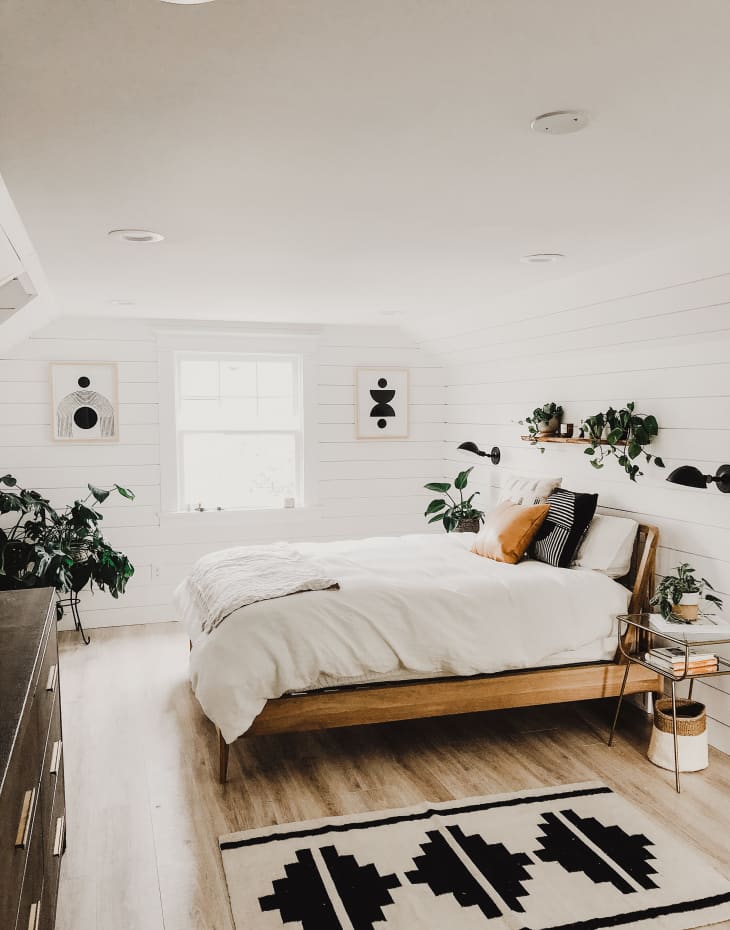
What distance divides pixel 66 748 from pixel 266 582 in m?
1.23

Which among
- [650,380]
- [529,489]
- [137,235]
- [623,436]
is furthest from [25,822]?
[529,489]

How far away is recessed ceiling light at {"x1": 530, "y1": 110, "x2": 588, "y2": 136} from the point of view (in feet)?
6.13

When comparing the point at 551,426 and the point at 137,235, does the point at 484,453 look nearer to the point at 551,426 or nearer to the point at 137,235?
the point at 551,426

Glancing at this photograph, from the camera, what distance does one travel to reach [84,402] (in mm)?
5426

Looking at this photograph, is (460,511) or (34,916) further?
(460,511)

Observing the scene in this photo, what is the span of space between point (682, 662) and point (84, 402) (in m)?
4.20

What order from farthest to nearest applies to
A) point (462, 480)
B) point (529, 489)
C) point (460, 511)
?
1. point (462, 480)
2. point (460, 511)
3. point (529, 489)

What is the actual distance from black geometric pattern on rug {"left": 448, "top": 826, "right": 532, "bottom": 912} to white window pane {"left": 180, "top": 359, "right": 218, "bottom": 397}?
12.7 feet

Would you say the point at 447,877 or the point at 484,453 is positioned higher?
the point at 484,453

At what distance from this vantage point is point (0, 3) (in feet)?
4.41

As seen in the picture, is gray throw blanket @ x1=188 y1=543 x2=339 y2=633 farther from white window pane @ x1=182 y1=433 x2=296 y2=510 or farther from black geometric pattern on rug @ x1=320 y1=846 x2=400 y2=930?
white window pane @ x1=182 y1=433 x2=296 y2=510

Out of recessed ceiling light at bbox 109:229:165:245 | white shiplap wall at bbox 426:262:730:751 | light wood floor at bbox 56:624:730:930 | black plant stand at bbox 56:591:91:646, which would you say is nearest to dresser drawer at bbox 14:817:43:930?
light wood floor at bbox 56:624:730:930

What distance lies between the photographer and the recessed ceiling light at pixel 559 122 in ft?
6.13

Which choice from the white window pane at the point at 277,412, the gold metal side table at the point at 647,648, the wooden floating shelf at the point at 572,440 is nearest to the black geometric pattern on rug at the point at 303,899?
the gold metal side table at the point at 647,648
